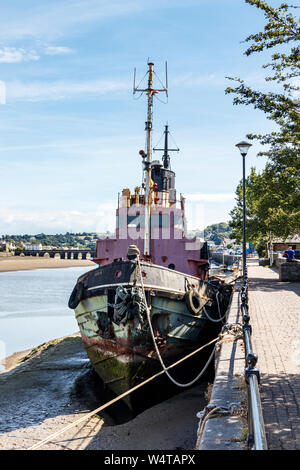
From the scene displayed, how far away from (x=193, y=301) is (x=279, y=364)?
4682 mm

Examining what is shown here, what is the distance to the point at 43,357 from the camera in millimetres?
17422

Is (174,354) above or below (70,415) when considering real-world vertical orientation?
above

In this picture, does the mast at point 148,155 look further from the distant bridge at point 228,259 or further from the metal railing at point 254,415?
the distant bridge at point 228,259

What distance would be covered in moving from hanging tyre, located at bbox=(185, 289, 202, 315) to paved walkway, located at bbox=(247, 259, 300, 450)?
1.50 m

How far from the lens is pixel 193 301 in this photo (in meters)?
12.0

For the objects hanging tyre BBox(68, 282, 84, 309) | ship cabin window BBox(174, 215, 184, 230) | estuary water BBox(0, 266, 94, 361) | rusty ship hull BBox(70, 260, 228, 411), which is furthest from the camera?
estuary water BBox(0, 266, 94, 361)

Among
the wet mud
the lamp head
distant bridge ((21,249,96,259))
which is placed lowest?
the wet mud

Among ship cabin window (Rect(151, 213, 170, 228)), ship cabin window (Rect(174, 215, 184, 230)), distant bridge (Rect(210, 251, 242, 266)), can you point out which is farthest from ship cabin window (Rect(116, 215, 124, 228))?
distant bridge (Rect(210, 251, 242, 266))

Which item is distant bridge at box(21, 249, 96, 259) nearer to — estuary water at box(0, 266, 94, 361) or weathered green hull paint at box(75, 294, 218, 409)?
estuary water at box(0, 266, 94, 361)

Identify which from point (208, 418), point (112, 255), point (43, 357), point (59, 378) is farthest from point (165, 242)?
point (208, 418)

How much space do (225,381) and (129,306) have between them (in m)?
4.19

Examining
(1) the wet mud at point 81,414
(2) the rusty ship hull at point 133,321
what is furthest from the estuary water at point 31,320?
(2) the rusty ship hull at point 133,321

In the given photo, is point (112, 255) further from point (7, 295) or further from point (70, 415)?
point (7, 295)

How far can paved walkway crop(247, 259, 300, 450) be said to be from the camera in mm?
4844
